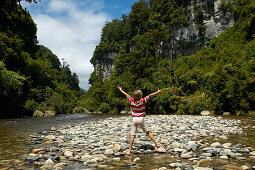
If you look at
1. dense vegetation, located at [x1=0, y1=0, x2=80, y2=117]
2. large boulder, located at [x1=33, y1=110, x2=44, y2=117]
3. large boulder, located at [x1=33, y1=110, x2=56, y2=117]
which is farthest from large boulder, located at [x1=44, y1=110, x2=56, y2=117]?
dense vegetation, located at [x1=0, y1=0, x2=80, y2=117]

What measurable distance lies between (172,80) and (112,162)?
29512 mm

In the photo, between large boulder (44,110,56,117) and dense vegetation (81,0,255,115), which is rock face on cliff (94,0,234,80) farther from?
large boulder (44,110,56,117)

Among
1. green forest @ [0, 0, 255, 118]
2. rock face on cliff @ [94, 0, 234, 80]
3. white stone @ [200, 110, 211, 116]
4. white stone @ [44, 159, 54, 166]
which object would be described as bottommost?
white stone @ [200, 110, 211, 116]

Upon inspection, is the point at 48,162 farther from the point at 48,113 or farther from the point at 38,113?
the point at 48,113

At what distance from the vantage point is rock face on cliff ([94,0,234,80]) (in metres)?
48.5

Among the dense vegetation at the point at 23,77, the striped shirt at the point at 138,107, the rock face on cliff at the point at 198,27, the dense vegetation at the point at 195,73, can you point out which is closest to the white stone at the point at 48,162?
the striped shirt at the point at 138,107

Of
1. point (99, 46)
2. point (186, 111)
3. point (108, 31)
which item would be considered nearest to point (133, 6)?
point (108, 31)

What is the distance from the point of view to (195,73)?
34.7 m

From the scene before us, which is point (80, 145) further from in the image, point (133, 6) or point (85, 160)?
point (133, 6)

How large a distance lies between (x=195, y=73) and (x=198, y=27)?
23.0m

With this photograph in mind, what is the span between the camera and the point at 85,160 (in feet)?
14.1

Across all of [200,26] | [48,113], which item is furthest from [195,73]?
[48,113]

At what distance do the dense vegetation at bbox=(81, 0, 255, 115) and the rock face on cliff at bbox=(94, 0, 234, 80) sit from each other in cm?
93

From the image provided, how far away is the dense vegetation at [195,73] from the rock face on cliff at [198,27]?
0.93 metres
